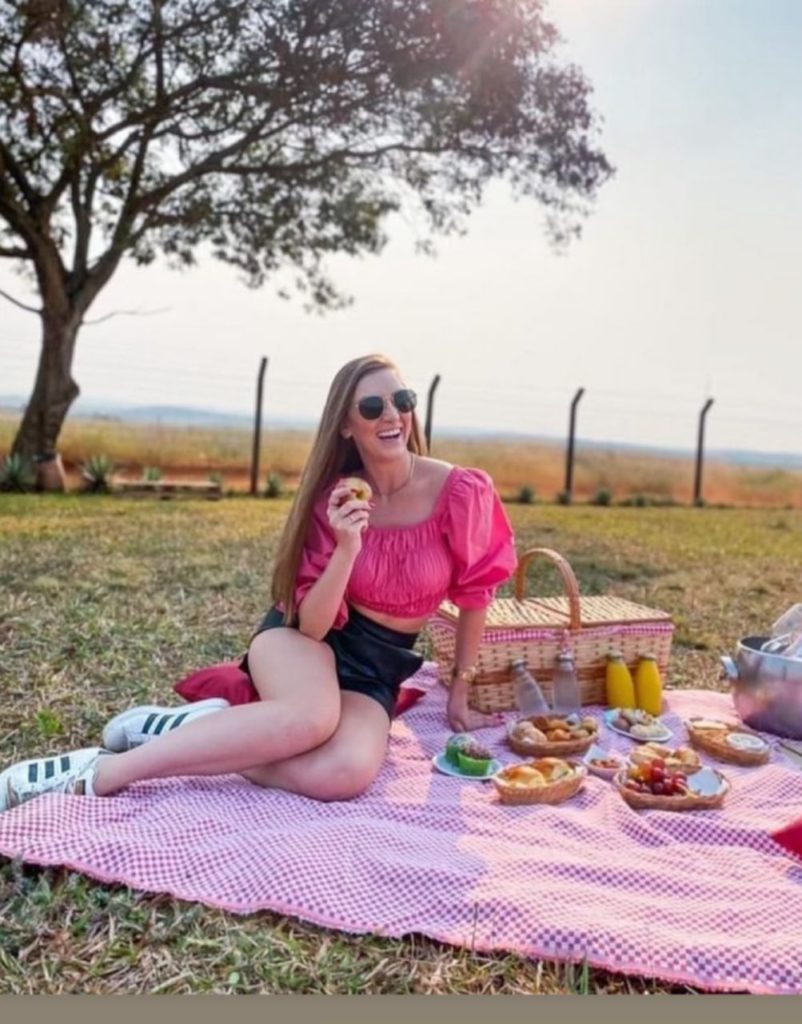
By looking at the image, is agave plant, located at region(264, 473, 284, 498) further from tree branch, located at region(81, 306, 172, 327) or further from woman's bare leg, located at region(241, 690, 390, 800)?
woman's bare leg, located at region(241, 690, 390, 800)

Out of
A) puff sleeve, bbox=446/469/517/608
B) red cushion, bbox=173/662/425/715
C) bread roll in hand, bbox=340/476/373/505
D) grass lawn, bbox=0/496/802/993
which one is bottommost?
grass lawn, bbox=0/496/802/993

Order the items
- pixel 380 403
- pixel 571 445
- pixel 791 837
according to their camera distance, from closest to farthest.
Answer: pixel 791 837, pixel 380 403, pixel 571 445

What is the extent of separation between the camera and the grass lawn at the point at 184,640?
1.38m

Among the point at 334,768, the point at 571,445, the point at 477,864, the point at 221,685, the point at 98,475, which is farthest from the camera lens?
the point at 571,445

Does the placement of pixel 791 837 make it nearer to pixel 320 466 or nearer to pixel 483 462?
pixel 320 466

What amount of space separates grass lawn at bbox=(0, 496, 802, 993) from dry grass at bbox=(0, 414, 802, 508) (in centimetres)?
90

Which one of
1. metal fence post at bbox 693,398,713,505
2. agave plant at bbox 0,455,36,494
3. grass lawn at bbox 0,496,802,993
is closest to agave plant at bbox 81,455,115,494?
agave plant at bbox 0,455,36,494

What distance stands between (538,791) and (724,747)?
543mm

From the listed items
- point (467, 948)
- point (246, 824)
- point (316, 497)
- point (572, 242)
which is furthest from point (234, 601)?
point (572, 242)

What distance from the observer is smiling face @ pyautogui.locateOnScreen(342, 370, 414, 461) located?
2.03m

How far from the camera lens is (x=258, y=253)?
9.87m

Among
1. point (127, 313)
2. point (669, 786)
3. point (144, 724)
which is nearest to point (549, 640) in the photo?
point (669, 786)

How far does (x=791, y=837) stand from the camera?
68.3 inches

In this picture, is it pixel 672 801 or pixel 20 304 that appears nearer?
pixel 672 801
